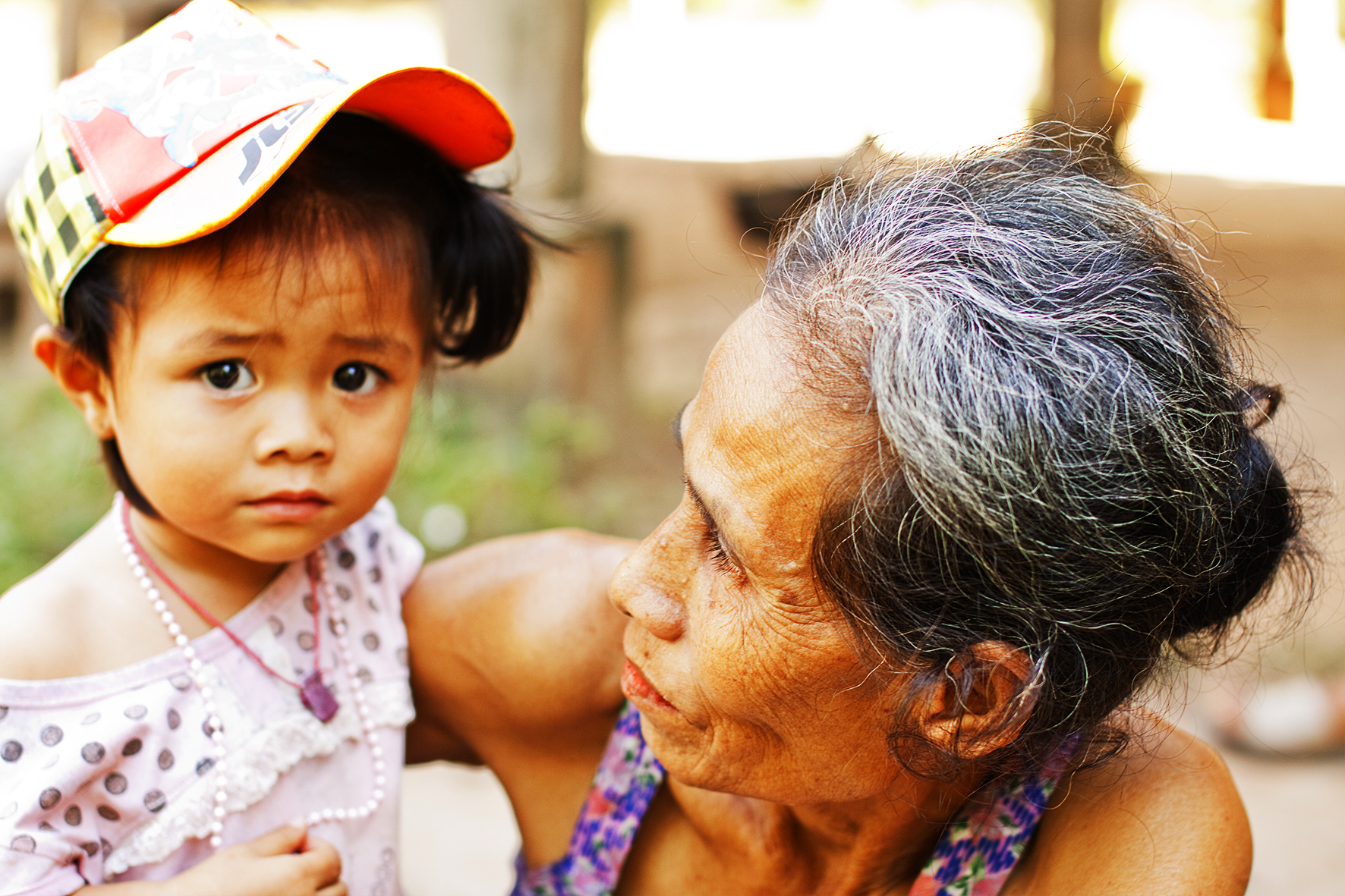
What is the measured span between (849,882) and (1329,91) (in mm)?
13821

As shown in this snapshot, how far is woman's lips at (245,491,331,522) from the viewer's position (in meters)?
1.72

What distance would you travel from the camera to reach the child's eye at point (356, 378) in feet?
5.85

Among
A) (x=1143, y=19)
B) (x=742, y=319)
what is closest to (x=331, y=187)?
(x=742, y=319)

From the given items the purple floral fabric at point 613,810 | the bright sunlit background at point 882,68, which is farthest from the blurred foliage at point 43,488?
the bright sunlit background at point 882,68

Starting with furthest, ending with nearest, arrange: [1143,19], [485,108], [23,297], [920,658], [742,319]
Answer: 1. [1143,19]
2. [23,297]
3. [485,108]
4. [742,319]
5. [920,658]

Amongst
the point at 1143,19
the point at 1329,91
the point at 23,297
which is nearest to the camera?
the point at 23,297

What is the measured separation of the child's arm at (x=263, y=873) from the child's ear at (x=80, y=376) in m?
0.68

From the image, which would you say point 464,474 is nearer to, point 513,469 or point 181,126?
point 513,469

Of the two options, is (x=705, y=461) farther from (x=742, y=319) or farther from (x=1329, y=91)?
(x=1329, y=91)

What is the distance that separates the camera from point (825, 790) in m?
1.58

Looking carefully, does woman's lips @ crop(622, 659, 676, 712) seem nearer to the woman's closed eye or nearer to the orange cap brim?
the woman's closed eye

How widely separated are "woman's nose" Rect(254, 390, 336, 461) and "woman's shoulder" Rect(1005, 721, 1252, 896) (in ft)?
3.82

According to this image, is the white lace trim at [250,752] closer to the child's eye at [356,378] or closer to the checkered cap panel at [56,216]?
the child's eye at [356,378]

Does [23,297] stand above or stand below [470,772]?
above
